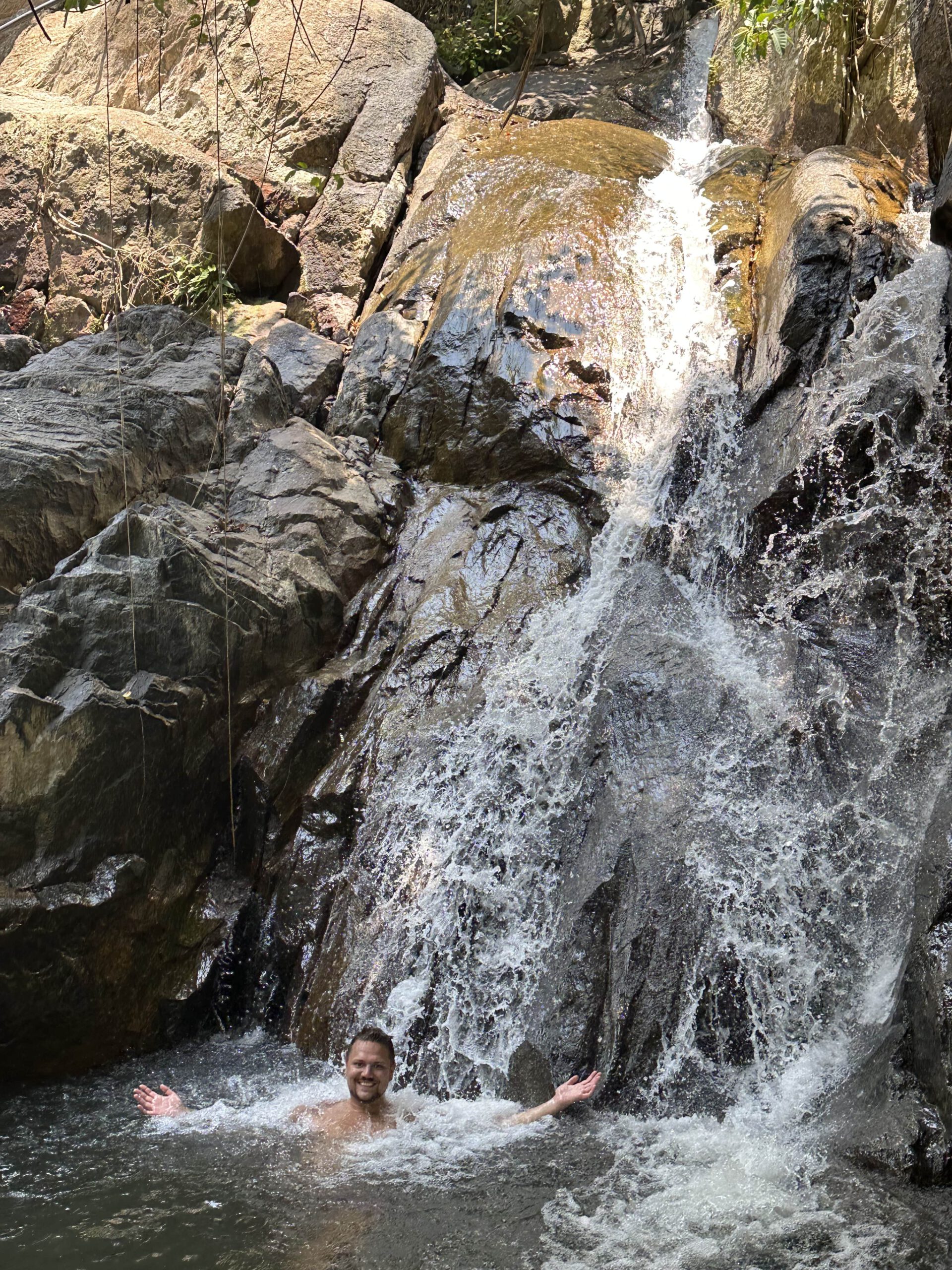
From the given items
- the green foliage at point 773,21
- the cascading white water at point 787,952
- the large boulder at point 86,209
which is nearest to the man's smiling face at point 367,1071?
the cascading white water at point 787,952

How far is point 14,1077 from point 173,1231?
200cm

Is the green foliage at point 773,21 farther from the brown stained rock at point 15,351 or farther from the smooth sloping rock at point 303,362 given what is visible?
the brown stained rock at point 15,351

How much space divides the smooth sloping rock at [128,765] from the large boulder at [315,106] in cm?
399

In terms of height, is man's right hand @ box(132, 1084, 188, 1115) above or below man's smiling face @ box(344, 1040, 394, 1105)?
below

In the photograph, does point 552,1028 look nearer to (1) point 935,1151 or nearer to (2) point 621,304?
(1) point 935,1151

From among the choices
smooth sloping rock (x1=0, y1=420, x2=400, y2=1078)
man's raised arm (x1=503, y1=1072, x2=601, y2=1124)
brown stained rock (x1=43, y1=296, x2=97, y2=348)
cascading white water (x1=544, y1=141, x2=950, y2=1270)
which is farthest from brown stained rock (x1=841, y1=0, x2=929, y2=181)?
man's raised arm (x1=503, y1=1072, x2=601, y2=1124)

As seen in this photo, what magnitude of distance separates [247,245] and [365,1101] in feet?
24.2

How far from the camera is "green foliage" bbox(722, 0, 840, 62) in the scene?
351 inches

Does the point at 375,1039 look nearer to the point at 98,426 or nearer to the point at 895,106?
the point at 98,426

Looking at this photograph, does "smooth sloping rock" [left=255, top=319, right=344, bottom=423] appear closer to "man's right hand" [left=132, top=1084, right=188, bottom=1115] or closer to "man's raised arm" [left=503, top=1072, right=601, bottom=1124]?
"man's right hand" [left=132, top=1084, right=188, bottom=1115]

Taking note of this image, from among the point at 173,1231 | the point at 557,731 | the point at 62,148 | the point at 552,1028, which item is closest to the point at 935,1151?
the point at 552,1028

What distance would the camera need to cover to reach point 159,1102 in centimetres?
414

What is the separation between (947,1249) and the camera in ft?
9.84

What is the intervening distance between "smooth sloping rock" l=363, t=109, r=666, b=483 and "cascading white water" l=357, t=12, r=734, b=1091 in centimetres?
33
